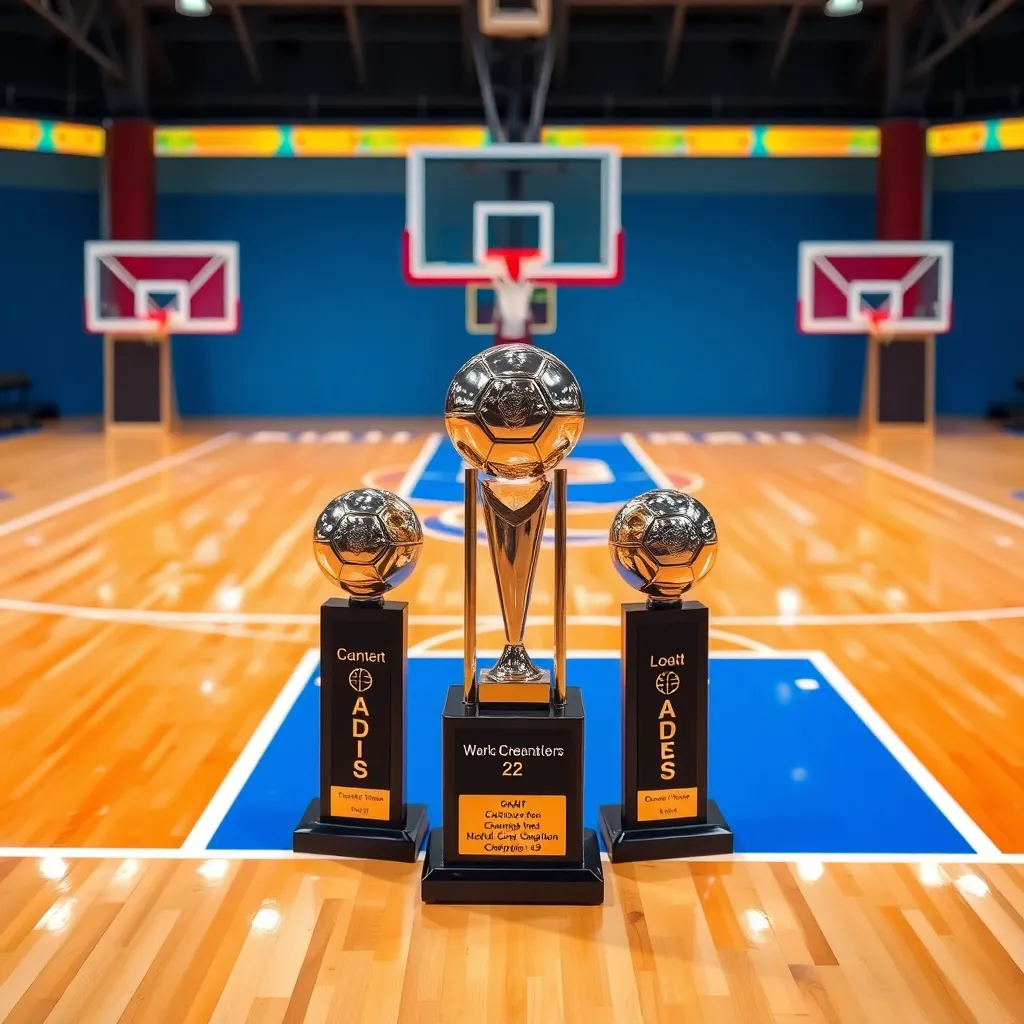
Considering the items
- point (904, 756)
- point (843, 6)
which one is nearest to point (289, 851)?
point (904, 756)

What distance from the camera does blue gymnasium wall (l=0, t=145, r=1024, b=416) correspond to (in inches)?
704

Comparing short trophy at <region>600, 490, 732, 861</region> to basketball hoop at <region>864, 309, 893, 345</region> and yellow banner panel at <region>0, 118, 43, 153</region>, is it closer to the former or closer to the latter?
basketball hoop at <region>864, 309, 893, 345</region>

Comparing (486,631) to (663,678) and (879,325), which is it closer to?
(663,678)

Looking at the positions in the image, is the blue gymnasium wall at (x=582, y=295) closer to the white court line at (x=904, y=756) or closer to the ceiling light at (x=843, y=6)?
the ceiling light at (x=843, y=6)

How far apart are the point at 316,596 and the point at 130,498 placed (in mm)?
3844

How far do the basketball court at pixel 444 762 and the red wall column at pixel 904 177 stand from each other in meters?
4.45

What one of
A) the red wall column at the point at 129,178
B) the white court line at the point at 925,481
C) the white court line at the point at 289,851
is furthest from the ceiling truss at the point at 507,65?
the white court line at the point at 289,851

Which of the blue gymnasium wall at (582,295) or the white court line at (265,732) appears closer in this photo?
the white court line at (265,732)

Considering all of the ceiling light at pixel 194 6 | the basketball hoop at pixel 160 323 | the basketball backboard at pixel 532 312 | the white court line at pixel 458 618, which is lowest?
the white court line at pixel 458 618

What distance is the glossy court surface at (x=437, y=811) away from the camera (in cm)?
286

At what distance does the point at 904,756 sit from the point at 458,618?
2491mm

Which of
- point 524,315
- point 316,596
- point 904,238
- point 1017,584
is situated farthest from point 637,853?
point 904,238

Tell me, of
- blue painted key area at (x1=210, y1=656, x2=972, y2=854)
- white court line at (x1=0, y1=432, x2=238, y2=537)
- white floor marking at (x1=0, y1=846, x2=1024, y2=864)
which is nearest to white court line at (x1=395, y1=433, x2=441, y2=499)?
white court line at (x1=0, y1=432, x2=238, y2=537)

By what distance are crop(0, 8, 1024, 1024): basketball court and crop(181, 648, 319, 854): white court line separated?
0.04 ft
